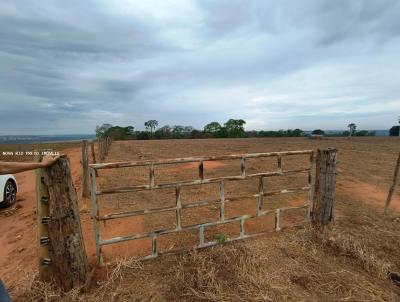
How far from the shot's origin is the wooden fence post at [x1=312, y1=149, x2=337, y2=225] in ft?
15.9

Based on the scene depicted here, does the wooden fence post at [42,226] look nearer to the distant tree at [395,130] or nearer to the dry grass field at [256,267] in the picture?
the dry grass field at [256,267]

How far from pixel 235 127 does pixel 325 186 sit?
7375 cm

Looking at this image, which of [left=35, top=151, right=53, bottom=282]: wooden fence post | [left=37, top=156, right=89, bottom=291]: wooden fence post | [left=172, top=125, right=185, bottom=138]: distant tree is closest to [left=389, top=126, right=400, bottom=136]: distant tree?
[left=172, top=125, right=185, bottom=138]: distant tree

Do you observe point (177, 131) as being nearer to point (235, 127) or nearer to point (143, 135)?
point (143, 135)

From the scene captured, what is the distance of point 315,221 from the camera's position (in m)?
4.96

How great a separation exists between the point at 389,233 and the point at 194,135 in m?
64.1

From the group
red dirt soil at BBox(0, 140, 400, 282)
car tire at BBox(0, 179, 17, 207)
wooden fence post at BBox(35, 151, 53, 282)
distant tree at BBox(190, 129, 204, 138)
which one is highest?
distant tree at BBox(190, 129, 204, 138)

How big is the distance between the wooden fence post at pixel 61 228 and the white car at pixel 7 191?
17.6 feet

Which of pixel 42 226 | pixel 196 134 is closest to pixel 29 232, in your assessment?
pixel 42 226

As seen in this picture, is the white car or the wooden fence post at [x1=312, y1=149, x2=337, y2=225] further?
the white car

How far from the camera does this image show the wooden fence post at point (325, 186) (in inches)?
190

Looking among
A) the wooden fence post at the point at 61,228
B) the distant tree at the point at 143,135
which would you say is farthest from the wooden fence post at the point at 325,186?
the distant tree at the point at 143,135

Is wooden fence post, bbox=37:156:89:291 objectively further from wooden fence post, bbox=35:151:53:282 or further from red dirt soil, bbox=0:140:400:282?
red dirt soil, bbox=0:140:400:282

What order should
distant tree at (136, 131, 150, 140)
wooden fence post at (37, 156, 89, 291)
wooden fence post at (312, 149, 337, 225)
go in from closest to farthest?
wooden fence post at (37, 156, 89, 291), wooden fence post at (312, 149, 337, 225), distant tree at (136, 131, 150, 140)
